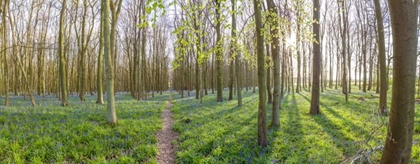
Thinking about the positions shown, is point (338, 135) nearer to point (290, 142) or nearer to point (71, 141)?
point (290, 142)

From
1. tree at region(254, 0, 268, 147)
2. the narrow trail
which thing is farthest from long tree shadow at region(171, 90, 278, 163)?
tree at region(254, 0, 268, 147)

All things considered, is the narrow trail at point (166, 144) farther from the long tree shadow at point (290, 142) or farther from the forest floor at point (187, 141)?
the long tree shadow at point (290, 142)

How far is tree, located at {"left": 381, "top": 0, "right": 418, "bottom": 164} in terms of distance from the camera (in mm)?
3365

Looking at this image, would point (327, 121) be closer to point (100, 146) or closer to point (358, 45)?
point (100, 146)

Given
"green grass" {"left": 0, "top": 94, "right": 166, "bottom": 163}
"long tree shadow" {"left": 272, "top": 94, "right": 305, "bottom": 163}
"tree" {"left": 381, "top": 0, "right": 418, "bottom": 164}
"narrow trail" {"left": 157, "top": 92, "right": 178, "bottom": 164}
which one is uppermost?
"tree" {"left": 381, "top": 0, "right": 418, "bottom": 164}

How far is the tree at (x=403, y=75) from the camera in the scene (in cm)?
337

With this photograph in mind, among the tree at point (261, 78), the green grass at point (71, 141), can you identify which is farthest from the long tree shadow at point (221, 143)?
the green grass at point (71, 141)

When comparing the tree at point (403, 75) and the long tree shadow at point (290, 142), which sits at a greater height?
the tree at point (403, 75)

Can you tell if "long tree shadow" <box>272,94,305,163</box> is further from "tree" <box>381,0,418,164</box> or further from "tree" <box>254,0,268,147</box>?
"tree" <box>381,0,418,164</box>

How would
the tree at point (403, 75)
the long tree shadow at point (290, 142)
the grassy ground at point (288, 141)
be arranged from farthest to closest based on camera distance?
the long tree shadow at point (290, 142), the grassy ground at point (288, 141), the tree at point (403, 75)

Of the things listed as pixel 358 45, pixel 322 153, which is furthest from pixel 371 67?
pixel 322 153

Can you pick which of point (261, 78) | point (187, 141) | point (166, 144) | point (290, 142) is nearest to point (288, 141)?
point (290, 142)

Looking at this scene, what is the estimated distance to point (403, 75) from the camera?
3.43 metres

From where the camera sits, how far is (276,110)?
29.0 ft
